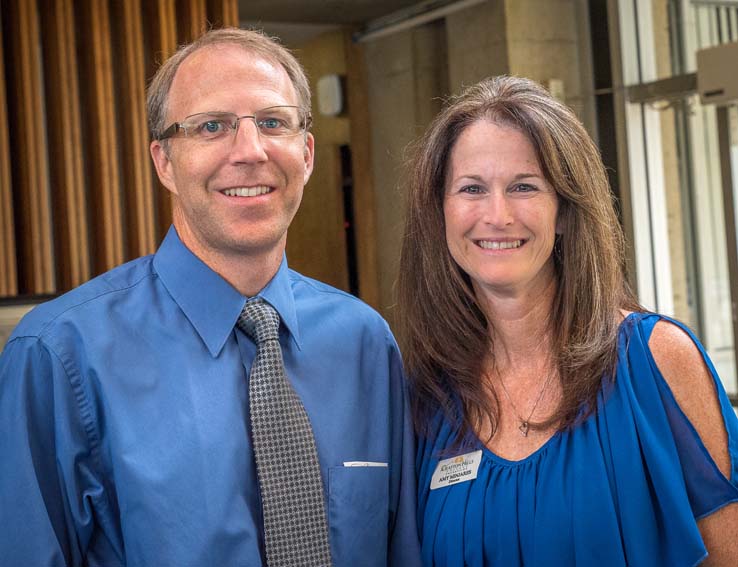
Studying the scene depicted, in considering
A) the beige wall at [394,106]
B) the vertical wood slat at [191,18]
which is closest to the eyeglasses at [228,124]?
the vertical wood slat at [191,18]

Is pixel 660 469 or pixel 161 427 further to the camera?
pixel 660 469

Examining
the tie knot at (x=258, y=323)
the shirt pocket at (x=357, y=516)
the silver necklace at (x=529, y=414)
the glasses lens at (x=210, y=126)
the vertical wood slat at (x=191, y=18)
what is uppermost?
the vertical wood slat at (x=191, y=18)

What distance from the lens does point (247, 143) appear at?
6.19 feet

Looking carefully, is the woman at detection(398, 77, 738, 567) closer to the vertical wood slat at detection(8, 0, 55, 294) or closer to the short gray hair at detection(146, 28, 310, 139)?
the short gray hair at detection(146, 28, 310, 139)

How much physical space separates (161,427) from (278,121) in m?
0.62

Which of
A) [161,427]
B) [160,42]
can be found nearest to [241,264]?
[161,427]

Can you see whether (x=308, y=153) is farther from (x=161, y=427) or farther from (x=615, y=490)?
(x=615, y=490)

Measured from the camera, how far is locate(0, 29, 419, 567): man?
1.73 metres

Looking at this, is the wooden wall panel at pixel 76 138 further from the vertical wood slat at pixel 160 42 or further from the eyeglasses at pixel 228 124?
the eyeglasses at pixel 228 124

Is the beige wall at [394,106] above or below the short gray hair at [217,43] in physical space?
above

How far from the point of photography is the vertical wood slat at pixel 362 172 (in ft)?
26.7

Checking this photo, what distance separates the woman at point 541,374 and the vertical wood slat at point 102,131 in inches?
127

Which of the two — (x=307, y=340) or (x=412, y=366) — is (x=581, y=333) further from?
(x=307, y=340)

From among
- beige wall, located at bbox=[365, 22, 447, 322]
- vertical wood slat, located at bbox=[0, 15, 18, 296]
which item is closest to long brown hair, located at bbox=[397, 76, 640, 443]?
vertical wood slat, located at bbox=[0, 15, 18, 296]
